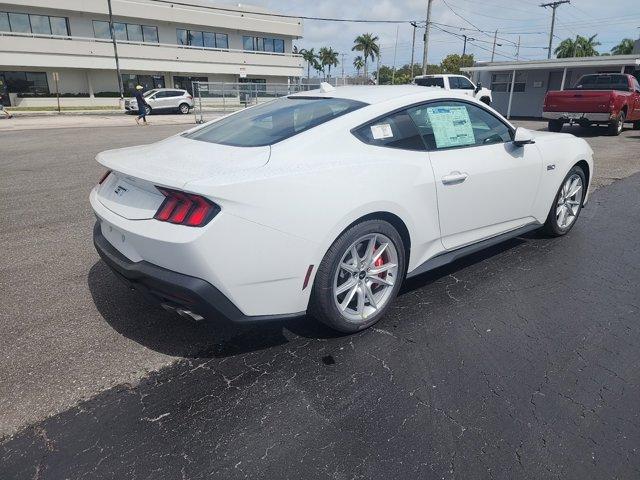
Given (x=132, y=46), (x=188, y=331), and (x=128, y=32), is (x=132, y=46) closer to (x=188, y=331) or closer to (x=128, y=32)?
(x=128, y=32)

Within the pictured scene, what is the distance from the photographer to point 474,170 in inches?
138

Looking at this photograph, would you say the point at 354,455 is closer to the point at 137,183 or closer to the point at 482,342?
the point at 482,342

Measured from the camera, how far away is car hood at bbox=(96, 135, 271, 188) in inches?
96.1

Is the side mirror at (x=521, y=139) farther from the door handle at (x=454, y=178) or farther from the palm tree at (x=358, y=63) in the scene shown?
the palm tree at (x=358, y=63)

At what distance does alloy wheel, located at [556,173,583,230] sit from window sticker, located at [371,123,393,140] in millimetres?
2443

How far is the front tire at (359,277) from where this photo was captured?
9.02ft

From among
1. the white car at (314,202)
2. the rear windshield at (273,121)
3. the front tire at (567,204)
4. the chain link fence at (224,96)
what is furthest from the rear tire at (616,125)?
the chain link fence at (224,96)

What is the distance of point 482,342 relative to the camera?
9.82 ft

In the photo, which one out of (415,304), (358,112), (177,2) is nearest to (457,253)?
(415,304)

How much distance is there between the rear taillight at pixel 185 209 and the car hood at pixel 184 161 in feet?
0.23

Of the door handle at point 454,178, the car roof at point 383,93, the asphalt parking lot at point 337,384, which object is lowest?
the asphalt parking lot at point 337,384

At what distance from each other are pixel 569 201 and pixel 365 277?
9.96ft

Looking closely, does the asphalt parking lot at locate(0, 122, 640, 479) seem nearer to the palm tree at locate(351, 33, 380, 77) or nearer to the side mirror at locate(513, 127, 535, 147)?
the side mirror at locate(513, 127, 535, 147)

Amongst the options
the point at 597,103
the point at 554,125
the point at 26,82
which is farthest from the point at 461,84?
the point at 26,82
